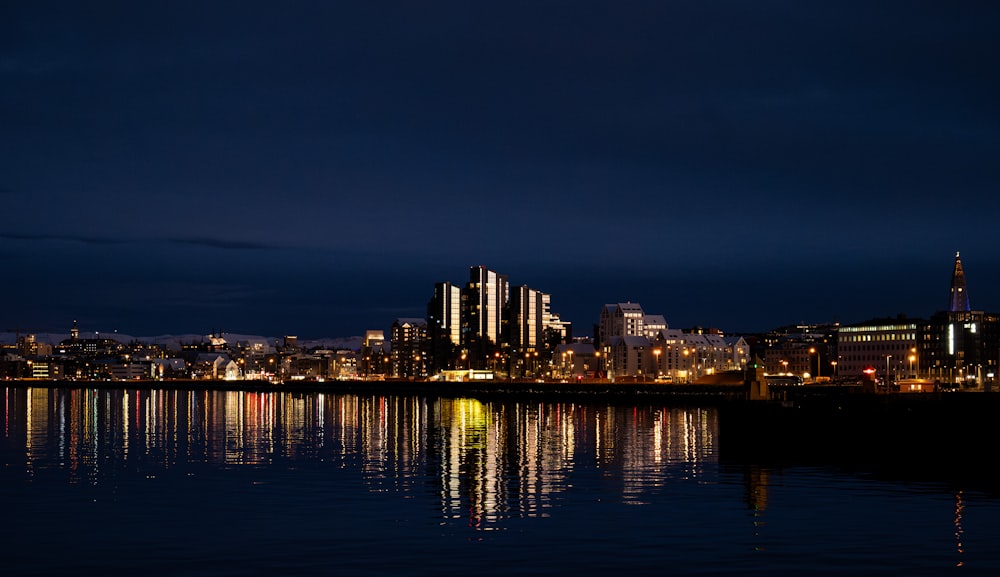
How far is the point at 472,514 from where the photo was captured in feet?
142

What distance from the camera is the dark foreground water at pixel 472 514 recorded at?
1334 inches

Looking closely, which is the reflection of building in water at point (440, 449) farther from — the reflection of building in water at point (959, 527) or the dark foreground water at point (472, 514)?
the reflection of building in water at point (959, 527)

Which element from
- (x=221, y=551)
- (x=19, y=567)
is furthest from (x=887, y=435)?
(x=19, y=567)

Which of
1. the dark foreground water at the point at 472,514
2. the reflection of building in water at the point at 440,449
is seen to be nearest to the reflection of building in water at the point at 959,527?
the dark foreground water at the point at 472,514

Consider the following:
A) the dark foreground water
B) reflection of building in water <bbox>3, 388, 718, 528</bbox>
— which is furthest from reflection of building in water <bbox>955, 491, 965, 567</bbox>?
reflection of building in water <bbox>3, 388, 718, 528</bbox>

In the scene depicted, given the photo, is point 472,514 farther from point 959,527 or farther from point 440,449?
point 440,449

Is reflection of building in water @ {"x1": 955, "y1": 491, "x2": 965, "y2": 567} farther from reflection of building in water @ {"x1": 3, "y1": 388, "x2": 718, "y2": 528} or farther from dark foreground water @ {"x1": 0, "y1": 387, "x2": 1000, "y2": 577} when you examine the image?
reflection of building in water @ {"x1": 3, "y1": 388, "x2": 718, "y2": 528}

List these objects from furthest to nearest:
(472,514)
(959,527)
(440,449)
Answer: (440,449), (472,514), (959,527)

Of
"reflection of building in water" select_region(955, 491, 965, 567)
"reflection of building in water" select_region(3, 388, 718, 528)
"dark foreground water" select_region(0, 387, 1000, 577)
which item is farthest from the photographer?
"reflection of building in water" select_region(3, 388, 718, 528)

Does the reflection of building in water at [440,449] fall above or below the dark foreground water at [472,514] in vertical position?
below

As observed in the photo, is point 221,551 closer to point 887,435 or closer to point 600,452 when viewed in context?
point 600,452

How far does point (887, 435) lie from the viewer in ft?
230

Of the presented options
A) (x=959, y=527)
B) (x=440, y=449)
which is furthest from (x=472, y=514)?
(x=440, y=449)

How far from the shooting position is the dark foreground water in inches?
1334
